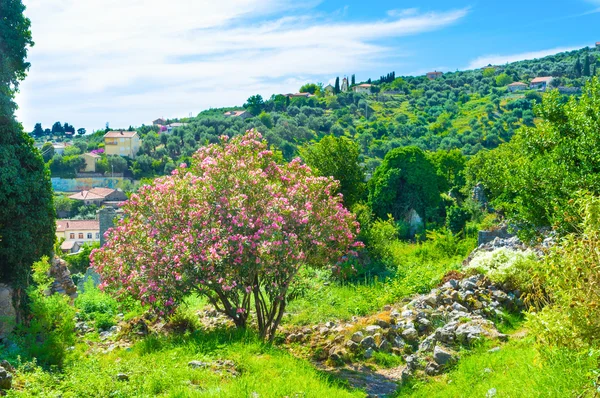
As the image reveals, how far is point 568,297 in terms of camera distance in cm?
509

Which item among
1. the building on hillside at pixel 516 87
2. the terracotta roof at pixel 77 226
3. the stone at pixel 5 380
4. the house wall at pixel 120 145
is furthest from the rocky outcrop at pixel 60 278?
the building on hillside at pixel 516 87

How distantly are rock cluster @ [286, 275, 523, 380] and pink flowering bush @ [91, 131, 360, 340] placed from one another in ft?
4.63

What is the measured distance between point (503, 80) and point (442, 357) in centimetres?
13009

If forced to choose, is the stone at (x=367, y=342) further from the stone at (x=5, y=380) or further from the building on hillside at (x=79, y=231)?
the building on hillside at (x=79, y=231)

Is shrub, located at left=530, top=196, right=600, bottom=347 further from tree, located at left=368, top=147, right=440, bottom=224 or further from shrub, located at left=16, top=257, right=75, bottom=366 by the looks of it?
tree, located at left=368, top=147, right=440, bottom=224

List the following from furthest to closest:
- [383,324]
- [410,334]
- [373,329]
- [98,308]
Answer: [98,308]
[383,324]
[373,329]
[410,334]

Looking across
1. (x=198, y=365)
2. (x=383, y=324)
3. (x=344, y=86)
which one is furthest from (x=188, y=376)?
(x=344, y=86)

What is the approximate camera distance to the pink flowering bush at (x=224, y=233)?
8.26 m

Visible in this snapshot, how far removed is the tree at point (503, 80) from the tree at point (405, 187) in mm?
107918

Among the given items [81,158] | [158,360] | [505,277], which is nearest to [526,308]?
[505,277]

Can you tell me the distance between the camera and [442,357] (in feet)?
26.3

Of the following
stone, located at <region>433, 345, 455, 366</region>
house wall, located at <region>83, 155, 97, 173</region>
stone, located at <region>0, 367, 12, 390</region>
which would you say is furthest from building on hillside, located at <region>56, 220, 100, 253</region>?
stone, located at <region>433, 345, 455, 366</region>

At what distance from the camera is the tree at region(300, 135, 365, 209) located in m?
22.1

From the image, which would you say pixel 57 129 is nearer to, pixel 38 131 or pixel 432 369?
pixel 38 131
